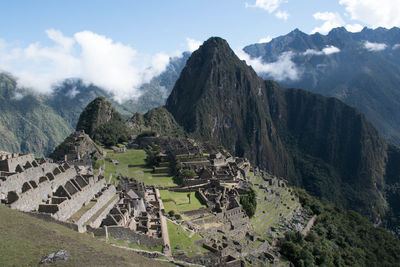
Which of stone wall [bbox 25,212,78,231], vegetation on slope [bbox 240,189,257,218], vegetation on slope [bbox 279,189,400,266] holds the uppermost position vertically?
stone wall [bbox 25,212,78,231]

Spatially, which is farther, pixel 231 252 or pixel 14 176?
pixel 231 252

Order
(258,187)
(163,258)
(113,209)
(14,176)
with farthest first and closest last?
(258,187) → (113,209) → (14,176) → (163,258)

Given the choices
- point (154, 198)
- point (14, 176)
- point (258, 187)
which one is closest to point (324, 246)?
point (258, 187)

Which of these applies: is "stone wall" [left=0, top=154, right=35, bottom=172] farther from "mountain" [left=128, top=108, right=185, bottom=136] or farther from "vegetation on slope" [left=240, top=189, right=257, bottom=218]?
"mountain" [left=128, top=108, right=185, bottom=136]

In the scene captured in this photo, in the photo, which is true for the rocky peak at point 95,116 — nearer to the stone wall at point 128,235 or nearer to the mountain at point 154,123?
the mountain at point 154,123

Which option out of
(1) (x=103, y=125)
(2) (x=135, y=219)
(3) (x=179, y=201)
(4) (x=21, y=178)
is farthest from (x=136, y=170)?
(1) (x=103, y=125)

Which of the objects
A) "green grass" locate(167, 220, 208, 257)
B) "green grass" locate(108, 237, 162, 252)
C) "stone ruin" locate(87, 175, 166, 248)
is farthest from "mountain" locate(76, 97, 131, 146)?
"green grass" locate(108, 237, 162, 252)

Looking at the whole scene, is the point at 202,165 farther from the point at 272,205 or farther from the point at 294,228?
the point at 294,228

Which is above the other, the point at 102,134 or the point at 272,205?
the point at 102,134
